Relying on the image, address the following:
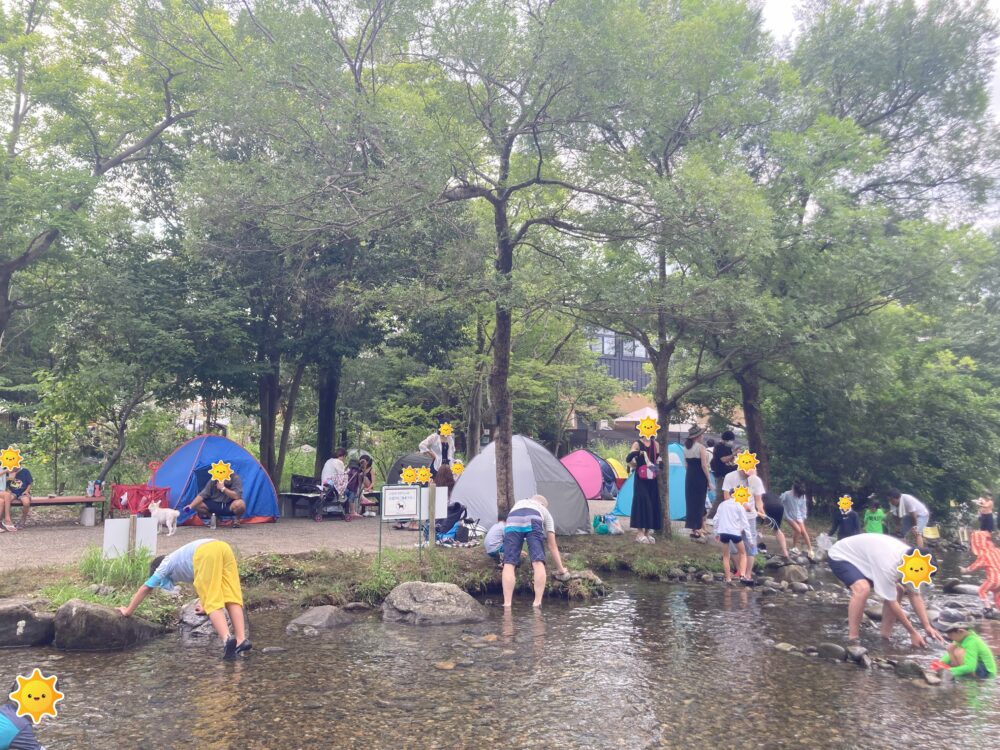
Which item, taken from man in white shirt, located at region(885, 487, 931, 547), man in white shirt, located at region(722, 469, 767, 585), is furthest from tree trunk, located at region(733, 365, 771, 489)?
man in white shirt, located at region(722, 469, 767, 585)

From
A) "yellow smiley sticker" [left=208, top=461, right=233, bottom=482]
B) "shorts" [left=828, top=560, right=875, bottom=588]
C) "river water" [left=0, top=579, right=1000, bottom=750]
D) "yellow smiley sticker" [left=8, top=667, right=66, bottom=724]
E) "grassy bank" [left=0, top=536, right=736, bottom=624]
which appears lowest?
"river water" [left=0, top=579, right=1000, bottom=750]

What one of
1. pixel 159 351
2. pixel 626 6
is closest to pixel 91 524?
pixel 159 351

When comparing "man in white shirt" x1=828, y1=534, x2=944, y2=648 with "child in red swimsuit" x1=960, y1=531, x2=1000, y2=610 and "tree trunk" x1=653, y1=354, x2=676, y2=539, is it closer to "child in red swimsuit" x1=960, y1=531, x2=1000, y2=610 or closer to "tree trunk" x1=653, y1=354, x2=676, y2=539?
"child in red swimsuit" x1=960, y1=531, x2=1000, y2=610

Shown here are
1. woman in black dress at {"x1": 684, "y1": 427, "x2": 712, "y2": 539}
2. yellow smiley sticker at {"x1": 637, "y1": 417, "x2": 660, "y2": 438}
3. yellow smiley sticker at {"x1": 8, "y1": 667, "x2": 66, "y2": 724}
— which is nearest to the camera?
yellow smiley sticker at {"x1": 8, "y1": 667, "x2": 66, "y2": 724}

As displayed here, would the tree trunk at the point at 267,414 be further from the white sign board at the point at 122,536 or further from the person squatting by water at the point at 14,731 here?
the person squatting by water at the point at 14,731

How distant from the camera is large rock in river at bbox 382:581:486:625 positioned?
26.9 feet

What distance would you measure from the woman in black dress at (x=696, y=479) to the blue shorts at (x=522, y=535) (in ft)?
18.2

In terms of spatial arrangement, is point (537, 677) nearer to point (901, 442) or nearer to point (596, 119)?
point (596, 119)

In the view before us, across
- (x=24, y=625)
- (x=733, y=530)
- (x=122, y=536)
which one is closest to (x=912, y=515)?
(x=733, y=530)

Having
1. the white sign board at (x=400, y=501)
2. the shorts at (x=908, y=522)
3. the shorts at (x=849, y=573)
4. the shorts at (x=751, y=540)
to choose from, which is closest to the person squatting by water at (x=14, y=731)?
the white sign board at (x=400, y=501)

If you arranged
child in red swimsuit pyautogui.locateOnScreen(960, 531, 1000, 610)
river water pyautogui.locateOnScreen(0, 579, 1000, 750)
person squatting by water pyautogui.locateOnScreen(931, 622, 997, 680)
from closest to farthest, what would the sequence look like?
1. river water pyautogui.locateOnScreen(0, 579, 1000, 750)
2. person squatting by water pyautogui.locateOnScreen(931, 622, 997, 680)
3. child in red swimsuit pyautogui.locateOnScreen(960, 531, 1000, 610)

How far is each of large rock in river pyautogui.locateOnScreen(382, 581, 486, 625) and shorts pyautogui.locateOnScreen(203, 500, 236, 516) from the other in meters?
5.70

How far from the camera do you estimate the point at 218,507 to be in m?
13.0

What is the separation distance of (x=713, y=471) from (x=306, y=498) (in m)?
8.61
